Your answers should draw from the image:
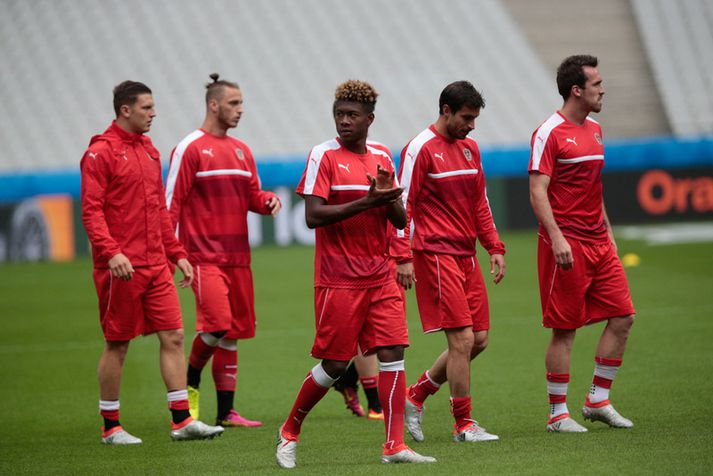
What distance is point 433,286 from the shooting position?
278 inches

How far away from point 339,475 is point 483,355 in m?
4.93

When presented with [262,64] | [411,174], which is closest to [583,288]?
[411,174]

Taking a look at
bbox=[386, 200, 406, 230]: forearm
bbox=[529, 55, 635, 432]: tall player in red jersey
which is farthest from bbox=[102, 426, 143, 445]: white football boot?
bbox=[529, 55, 635, 432]: tall player in red jersey

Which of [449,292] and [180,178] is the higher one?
[180,178]

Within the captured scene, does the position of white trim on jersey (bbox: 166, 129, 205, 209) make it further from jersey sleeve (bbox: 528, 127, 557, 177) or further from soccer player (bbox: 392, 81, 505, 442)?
jersey sleeve (bbox: 528, 127, 557, 177)

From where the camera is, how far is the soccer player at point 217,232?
26.4 feet

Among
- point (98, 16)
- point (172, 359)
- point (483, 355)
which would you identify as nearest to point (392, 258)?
point (172, 359)

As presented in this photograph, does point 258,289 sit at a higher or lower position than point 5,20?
lower

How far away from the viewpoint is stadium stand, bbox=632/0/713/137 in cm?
3030

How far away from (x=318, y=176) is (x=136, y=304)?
1877 mm

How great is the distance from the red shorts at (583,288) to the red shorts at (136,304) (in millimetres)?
2436

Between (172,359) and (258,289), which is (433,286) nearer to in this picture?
(172,359)

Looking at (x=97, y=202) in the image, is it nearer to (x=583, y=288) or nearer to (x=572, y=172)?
(x=572, y=172)

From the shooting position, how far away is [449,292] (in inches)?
275
